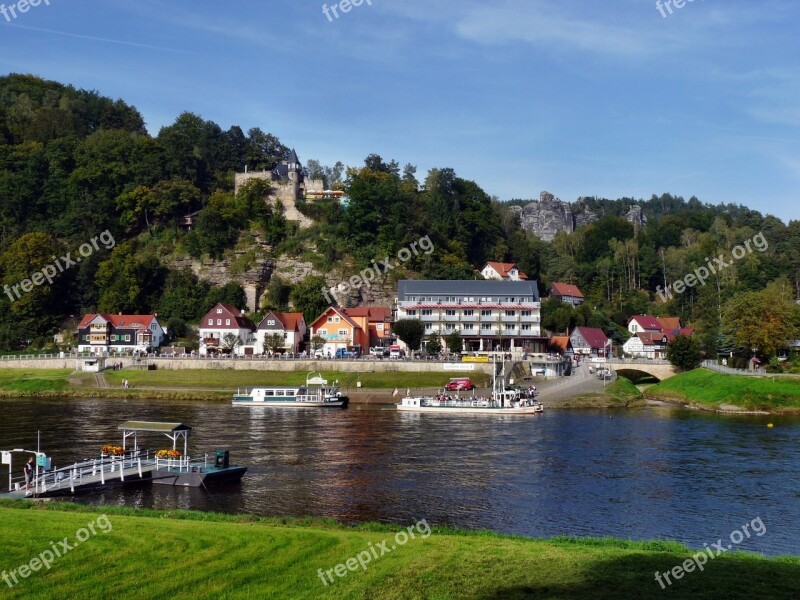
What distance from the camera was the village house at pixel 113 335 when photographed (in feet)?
343

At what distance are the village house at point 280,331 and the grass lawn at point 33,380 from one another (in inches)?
917

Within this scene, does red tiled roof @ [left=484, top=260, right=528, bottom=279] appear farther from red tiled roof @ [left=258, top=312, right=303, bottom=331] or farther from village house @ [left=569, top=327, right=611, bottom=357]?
red tiled roof @ [left=258, top=312, right=303, bottom=331]

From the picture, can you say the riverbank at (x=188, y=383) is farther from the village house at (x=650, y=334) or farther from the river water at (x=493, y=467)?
the village house at (x=650, y=334)

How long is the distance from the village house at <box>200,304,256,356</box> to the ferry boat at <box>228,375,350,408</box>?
75.5 ft

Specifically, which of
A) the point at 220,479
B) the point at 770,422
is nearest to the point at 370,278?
the point at 770,422

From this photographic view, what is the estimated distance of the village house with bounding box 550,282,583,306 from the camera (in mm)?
131125

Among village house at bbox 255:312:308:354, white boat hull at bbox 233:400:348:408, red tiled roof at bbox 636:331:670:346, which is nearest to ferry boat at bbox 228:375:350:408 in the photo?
white boat hull at bbox 233:400:348:408

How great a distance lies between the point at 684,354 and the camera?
87.0 meters

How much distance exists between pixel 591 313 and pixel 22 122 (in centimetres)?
11048

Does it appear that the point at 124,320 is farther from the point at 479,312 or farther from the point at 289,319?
the point at 479,312

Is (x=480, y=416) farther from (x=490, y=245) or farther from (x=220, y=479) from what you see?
(x=490, y=245)

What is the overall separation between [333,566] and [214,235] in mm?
105597
